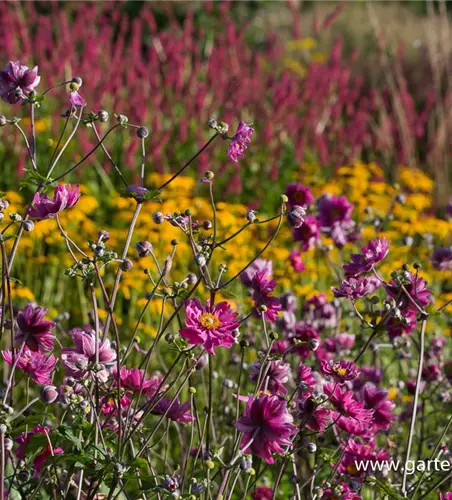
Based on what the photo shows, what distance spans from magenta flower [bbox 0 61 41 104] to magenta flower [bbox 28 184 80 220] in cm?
17

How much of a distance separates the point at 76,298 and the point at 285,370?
2.72 metres

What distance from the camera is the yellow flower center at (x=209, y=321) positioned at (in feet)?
4.59

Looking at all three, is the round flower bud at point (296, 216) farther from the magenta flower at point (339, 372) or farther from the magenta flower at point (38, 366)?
the magenta flower at point (38, 366)

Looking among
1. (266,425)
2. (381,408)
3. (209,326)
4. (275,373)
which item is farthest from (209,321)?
(381,408)

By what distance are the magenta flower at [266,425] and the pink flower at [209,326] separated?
11 cm

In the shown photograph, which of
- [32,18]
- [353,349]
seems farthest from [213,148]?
[353,349]

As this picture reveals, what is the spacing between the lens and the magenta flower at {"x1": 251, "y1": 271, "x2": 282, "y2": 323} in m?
1.67

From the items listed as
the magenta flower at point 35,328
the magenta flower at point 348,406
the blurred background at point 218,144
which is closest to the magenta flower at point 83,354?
the magenta flower at point 35,328

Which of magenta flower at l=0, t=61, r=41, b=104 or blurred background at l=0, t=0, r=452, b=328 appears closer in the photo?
magenta flower at l=0, t=61, r=41, b=104

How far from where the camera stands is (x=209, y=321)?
1.40 meters

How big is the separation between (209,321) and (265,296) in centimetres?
31

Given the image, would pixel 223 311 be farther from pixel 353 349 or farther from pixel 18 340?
pixel 353 349

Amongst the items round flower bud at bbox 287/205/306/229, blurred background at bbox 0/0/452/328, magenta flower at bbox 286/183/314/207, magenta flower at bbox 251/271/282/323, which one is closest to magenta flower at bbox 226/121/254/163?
round flower bud at bbox 287/205/306/229

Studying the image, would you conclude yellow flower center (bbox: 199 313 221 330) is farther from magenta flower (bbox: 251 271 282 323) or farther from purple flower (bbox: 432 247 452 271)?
purple flower (bbox: 432 247 452 271)
